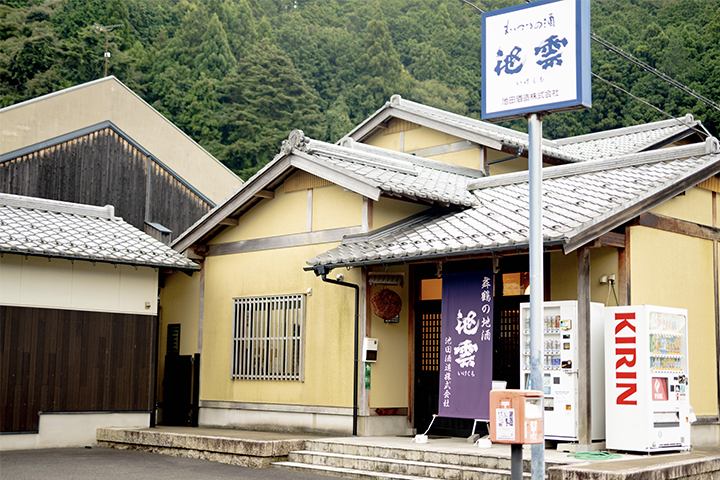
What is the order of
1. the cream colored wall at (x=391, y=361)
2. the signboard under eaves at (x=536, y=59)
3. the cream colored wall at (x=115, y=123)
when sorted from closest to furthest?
the signboard under eaves at (x=536, y=59) → the cream colored wall at (x=391, y=361) → the cream colored wall at (x=115, y=123)

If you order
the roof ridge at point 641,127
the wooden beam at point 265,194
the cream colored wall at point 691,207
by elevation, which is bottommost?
the cream colored wall at point 691,207

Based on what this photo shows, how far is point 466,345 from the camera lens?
10.8 meters

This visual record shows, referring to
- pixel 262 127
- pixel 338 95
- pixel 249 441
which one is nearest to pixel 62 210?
pixel 249 441

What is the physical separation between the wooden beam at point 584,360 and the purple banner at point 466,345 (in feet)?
4.93

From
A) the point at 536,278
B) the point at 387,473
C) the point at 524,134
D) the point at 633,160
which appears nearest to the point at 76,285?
the point at 387,473

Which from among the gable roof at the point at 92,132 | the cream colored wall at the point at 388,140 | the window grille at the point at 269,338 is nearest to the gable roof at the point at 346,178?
the window grille at the point at 269,338

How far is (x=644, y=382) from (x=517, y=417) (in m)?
3.69

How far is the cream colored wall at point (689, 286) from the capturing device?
395 inches

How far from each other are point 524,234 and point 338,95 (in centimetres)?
3880

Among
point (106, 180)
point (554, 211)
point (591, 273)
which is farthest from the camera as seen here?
point (106, 180)

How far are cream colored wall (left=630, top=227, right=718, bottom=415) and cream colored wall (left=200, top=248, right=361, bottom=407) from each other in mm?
4322

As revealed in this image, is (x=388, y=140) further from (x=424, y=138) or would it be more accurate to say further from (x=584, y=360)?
(x=584, y=360)

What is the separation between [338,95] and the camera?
155 ft

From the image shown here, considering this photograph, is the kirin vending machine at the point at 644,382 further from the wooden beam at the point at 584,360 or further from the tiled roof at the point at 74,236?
the tiled roof at the point at 74,236
